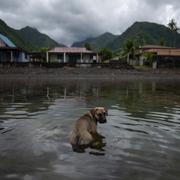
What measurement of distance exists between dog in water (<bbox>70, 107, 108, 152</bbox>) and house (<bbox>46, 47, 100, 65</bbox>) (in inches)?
2563

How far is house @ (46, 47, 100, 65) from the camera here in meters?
75.3

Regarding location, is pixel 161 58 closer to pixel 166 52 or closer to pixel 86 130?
pixel 166 52

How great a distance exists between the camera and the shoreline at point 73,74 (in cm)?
5369

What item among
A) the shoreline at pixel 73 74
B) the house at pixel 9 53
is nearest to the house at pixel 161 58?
the shoreline at pixel 73 74

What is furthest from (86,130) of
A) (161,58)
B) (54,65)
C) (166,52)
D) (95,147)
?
(166,52)

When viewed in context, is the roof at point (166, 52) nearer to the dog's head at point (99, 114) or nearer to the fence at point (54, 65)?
the fence at point (54, 65)

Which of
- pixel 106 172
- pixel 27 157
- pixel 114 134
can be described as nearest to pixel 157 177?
pixel 106 172

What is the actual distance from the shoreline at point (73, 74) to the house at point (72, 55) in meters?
17.0

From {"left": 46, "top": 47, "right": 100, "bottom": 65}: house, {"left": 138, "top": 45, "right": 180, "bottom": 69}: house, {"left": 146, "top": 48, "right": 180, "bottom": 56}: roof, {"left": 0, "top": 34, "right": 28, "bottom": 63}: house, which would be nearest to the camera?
{"left": 0, "top": 34, "right": 28, "bottom": 63}: house

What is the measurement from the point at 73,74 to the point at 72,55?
72.5 feet

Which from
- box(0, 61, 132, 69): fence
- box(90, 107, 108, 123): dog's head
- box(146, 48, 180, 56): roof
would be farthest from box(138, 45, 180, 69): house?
box(90, 107, 108, 123): dog's head

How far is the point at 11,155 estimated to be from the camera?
7.87 metres

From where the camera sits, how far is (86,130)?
8.98m

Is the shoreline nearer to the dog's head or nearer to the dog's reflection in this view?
the dog's head
